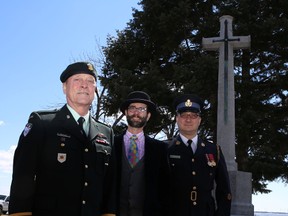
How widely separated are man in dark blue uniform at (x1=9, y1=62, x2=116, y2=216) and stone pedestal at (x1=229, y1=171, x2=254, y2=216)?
5.58 m

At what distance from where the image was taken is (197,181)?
3781 millimetres

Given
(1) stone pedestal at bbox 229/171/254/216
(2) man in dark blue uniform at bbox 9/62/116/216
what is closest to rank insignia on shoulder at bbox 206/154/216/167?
(2) man in dark blue uniform at bbox 9/62/116/216

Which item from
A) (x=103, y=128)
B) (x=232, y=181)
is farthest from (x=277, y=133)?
(x=103, y=128)

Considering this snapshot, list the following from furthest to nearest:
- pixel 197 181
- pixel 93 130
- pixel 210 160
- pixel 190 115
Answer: pixel 190 115, pixel 210 160, pixel 197 181, pixel 93 130

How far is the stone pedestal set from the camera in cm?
812

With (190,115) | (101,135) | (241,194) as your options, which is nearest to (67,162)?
(101,135)

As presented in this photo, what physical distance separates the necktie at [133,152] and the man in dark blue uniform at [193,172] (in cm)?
35

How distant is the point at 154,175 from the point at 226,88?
225 inches

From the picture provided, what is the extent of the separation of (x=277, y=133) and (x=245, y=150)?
1198mm

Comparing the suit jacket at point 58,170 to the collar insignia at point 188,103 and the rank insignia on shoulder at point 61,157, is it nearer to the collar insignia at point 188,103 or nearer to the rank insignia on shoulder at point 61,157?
the rank insignia on shoulder at point 61,157

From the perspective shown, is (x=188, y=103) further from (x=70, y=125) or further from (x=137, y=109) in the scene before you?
(x=70, y=125)

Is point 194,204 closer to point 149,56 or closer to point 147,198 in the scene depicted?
point 147,198

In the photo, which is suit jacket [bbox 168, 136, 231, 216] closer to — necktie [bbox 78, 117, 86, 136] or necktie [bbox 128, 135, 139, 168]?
necktie [bbox 128, 135, 139, 168]

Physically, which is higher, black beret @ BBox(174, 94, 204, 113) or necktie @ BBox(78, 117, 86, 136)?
black beret @ BBox(174, 94, 204, 113)
